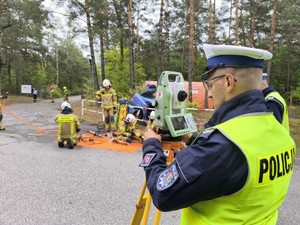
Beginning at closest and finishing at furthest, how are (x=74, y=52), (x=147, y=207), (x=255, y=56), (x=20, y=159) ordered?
(x=255, y=56) < (x=147, y=207) < (x=20, y=159) < (x=74, y=52)

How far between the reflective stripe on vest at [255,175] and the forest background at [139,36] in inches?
479

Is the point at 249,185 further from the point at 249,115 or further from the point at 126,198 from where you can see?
the point at 126,198

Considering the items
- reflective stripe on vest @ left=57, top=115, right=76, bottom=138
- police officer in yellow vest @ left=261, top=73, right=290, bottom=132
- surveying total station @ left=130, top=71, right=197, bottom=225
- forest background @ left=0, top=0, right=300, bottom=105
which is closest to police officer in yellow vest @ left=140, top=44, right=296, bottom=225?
surveying total station @ left=130, top=71, right=197, bottom=225

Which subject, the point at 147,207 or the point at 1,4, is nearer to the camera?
the point at 147,207

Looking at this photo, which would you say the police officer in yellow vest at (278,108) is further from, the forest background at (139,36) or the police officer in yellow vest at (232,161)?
the forest background at (139,36)

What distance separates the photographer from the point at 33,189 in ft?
12.8

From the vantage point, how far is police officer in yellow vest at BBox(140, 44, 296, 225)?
945 mm

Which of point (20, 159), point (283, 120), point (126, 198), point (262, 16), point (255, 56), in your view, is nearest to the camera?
point (255, 56)

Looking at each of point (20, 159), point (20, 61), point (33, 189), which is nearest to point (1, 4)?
point (20, 61)

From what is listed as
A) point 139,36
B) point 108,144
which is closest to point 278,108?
point 108,144

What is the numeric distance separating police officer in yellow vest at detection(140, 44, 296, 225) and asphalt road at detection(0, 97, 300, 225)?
7.37 feet

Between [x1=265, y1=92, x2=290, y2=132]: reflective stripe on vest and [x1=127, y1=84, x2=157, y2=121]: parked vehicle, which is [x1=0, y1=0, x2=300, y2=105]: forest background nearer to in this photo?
[x1=127, y1=84, x2=157, y2=121]: parked vehicle

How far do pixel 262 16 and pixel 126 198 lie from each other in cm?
2307

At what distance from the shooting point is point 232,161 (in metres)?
0.94
